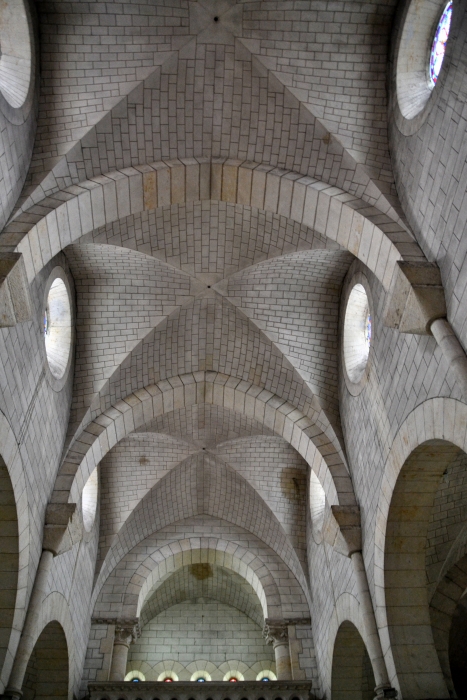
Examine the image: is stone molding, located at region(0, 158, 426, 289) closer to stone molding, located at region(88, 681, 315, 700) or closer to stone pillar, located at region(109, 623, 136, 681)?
stone molding, located at region(88, 681, 315, 700)

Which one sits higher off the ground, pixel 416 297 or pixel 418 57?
pixel 418 57

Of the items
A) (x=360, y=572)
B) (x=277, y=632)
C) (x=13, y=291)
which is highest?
(x=13, y=291)

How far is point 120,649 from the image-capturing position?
12.0m

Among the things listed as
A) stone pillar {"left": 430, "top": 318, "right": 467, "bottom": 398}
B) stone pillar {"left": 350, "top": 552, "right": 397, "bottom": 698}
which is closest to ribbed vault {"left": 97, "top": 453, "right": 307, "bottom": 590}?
stone pillar {"left": 350, "top": 552, "right": 397, "bottom": 698}

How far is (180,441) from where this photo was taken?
13242 millimetres

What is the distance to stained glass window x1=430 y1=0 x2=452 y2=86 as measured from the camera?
24.0 ft

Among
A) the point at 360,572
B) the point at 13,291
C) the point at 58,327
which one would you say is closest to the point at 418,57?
the point at 13,291

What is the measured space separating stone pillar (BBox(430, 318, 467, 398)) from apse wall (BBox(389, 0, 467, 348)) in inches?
3.1

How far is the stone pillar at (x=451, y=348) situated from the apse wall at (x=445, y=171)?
78 mm

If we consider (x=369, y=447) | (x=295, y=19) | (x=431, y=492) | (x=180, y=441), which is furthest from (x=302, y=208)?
(x=180, y=441)

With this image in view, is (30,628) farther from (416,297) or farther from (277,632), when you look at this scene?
(416,297)

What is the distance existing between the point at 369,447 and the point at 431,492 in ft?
4.01

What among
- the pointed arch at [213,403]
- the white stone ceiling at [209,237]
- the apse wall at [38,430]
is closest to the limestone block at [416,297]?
the white stone ceiling at [209,237]

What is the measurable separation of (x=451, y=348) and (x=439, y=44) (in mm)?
3715
